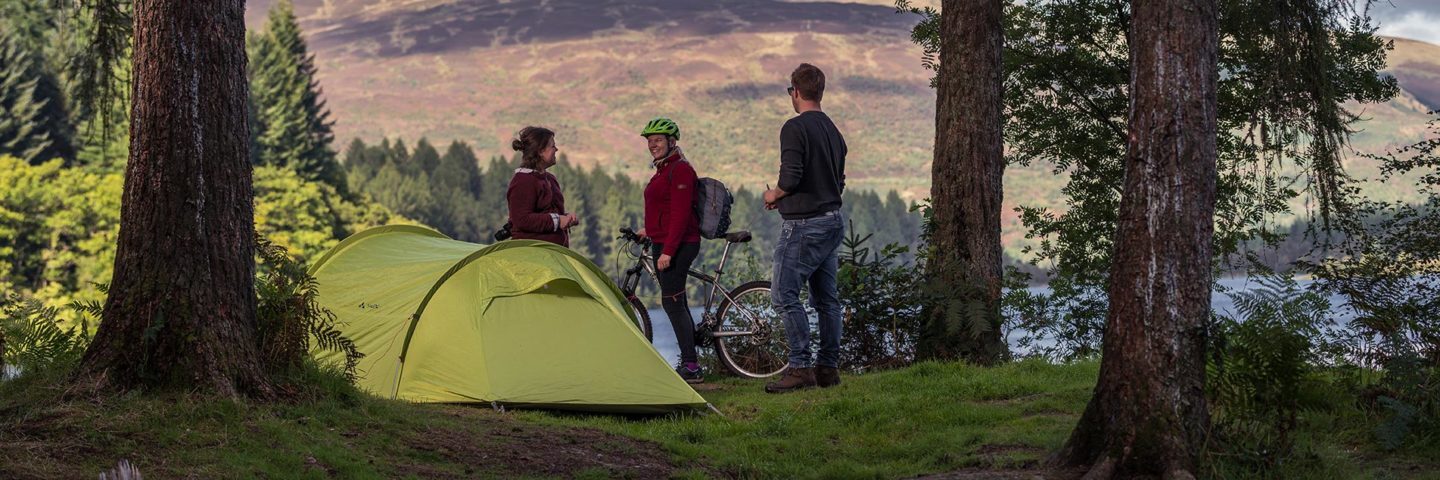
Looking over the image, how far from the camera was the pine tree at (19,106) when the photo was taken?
59.3 m

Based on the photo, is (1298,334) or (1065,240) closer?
(1298,334)

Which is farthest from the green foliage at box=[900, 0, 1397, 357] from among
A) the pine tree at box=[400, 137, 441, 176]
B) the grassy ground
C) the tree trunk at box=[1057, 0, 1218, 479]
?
the pine tree at box=[400, 137, 441, 176]

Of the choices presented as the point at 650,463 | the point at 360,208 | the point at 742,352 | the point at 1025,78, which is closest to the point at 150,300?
the point at 650,463

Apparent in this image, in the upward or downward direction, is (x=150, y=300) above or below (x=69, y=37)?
below

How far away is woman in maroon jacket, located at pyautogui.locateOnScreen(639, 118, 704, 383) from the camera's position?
10445 millimetres

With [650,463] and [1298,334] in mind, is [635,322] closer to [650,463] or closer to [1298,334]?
[650,463]

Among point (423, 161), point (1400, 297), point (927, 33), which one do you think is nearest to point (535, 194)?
point (1400, 297)

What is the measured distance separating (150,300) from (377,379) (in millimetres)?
2850

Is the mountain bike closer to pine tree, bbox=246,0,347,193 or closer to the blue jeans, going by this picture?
the blue jeans

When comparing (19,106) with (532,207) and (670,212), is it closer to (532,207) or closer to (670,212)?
(532,207)

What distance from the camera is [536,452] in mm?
7215

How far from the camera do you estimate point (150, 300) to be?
6746 mm

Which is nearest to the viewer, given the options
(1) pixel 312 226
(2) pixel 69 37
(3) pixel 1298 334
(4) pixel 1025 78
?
(3) pixel 1298 334

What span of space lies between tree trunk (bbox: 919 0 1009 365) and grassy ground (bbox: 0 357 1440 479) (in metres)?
1.08
